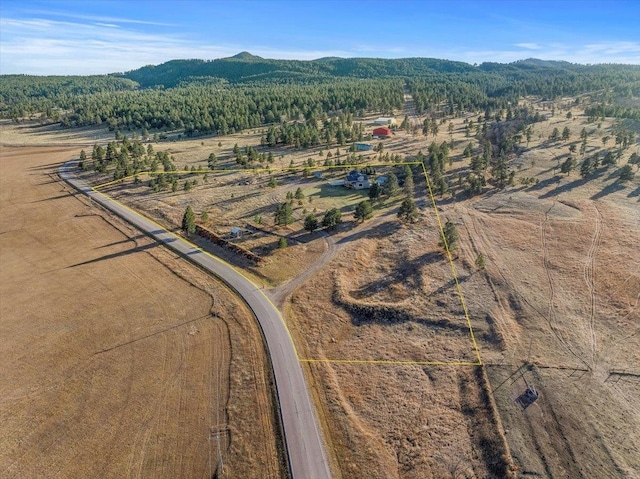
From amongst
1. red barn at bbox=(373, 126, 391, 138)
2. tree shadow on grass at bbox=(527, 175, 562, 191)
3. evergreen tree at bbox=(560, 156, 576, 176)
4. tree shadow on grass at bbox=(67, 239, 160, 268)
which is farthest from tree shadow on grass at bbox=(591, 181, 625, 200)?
tree shadow on grass at bbox=(67, 239, 160, 268)

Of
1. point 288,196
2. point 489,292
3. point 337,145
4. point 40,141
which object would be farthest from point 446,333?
point 40,141

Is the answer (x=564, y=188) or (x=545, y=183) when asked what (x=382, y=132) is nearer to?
(x=545, y=183)

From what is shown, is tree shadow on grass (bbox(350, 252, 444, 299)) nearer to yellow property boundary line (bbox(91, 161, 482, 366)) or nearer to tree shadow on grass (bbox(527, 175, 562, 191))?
yellow property boundary line (bbox(91, 161, 482, 366))

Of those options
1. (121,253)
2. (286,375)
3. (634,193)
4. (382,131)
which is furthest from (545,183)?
(121,253)

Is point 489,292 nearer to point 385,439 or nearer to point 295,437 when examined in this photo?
point 385,439


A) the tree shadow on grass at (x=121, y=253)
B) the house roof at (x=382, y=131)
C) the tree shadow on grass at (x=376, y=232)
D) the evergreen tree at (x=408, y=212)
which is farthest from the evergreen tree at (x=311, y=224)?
the house roof at (x=382, y=131)

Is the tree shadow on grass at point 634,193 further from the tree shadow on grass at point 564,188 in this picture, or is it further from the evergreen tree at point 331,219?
the evergreen tree at point 331,219
